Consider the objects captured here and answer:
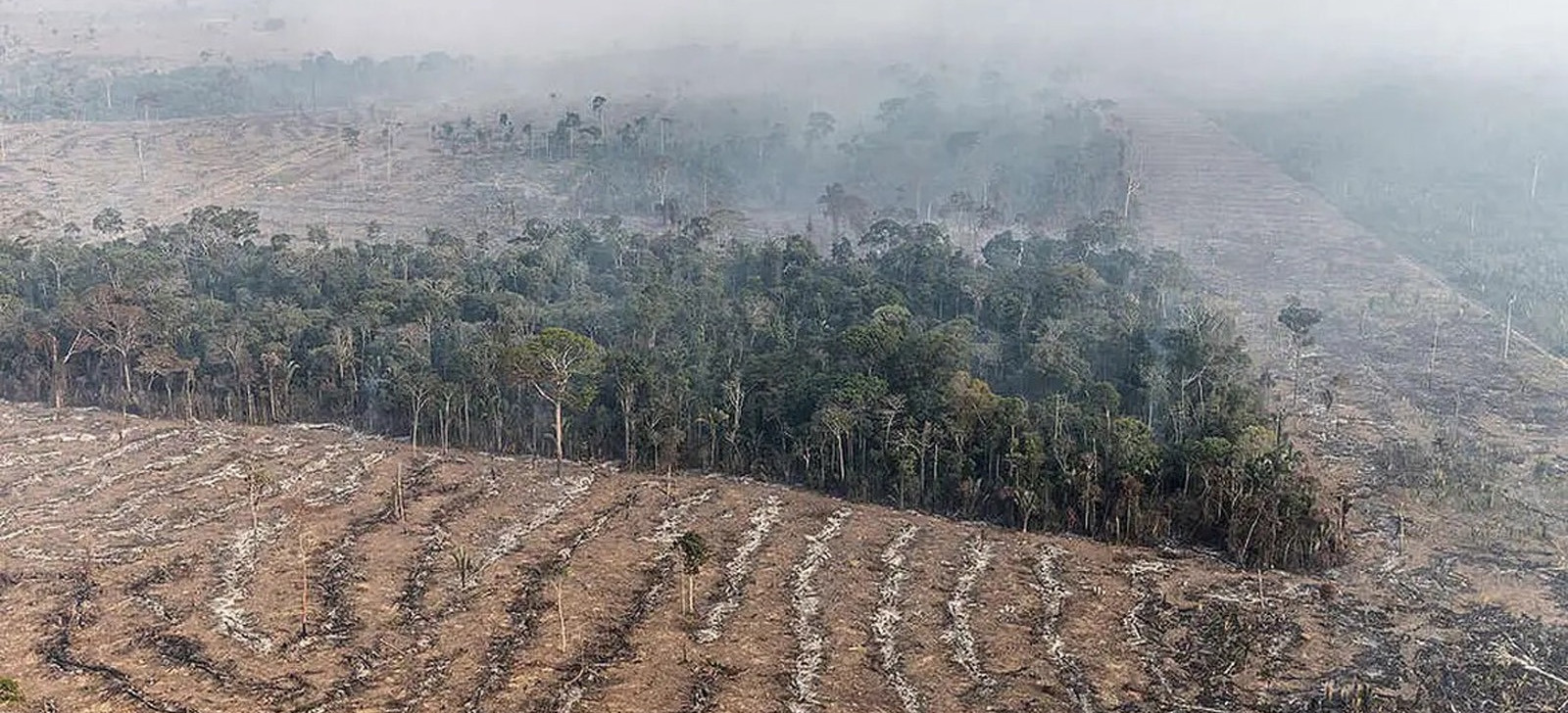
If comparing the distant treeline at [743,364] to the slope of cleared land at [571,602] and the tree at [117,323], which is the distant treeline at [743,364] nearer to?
the tree at [117,323]

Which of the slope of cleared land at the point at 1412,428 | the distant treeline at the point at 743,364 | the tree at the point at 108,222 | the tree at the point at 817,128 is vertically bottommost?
the slope of cleared land at the point at 1412,428

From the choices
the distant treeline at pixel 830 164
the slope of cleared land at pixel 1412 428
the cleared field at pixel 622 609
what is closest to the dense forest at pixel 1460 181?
the slope of cleared land at pixel 1412 428

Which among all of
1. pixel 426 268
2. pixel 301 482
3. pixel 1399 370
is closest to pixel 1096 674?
pixel 301 482

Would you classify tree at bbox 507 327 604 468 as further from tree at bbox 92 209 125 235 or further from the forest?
tree at bbox 92 209 125 235

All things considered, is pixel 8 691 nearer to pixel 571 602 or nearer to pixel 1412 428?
pixel 571 602

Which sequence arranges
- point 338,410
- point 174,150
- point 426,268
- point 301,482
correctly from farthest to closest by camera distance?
point 174,150 < point 426,268 < point 338,410 < point 301,482

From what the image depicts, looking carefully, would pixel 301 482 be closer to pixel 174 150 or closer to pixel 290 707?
pixel 290 707

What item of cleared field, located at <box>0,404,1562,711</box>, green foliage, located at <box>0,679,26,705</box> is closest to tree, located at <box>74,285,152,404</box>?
cleared field, located at <box>0,404,1562,711</box>

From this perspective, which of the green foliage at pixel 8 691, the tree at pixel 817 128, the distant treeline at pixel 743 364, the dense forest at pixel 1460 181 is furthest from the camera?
the tree at pixel 817 128
